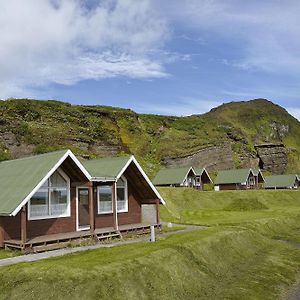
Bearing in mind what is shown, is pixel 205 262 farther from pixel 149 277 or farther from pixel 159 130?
pixel 159 130

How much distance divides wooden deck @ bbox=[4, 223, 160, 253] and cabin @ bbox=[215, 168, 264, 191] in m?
64.4

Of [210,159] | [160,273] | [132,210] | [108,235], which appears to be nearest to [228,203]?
[132,210]

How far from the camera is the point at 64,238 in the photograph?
25.6 meters

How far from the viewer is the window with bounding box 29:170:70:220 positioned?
1036 inches

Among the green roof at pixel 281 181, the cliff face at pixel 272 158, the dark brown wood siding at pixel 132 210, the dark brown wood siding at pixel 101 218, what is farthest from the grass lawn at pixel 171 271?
the cliff face at pixel 272 158

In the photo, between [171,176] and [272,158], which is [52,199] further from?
[272,158]

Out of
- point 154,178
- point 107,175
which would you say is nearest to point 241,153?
point 154,178

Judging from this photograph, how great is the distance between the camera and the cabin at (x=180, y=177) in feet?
272

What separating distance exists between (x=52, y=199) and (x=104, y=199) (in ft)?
17.4

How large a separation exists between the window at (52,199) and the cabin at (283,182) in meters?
83.3

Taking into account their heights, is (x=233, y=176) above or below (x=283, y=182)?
above

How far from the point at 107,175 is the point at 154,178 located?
57.7m

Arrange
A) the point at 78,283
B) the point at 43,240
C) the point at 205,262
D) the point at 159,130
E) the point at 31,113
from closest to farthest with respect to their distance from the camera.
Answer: the point at 78,283
the point at 205,262
the point at 43,240
the point at 31,113
the point at 159,130

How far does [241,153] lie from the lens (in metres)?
135
